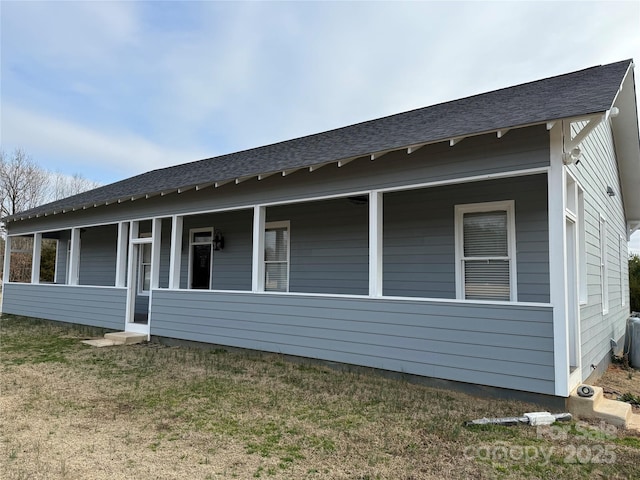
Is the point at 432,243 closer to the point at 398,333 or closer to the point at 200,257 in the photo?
the point at 398,333

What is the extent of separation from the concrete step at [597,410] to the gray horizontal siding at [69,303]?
8.54m

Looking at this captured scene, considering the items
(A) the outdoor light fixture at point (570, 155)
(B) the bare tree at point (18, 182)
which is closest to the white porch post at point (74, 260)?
(A) the outdoor light fixture at point (570, 155)

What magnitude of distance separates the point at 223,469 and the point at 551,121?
13.6 feet

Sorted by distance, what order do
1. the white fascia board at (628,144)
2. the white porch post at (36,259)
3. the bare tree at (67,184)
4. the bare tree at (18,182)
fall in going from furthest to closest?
the bare tree at (67,184), the bare tree at (18,182), the white porch post at (36,259), the white fascia board at (628,144)

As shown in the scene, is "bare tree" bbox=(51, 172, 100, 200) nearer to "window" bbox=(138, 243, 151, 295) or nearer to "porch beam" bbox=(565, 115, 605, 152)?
"window" bbox=(138, 243, 151, 295)

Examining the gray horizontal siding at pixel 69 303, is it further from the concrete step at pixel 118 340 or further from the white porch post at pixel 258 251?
the white porch post at pixel 258 251

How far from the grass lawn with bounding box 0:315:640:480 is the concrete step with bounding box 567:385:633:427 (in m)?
0.19

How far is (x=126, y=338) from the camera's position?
8.46 meters

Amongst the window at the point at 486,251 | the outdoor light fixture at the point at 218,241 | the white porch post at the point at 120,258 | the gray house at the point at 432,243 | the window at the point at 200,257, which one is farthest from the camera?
the window at the point at 200,257

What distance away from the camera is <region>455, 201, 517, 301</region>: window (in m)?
5.73

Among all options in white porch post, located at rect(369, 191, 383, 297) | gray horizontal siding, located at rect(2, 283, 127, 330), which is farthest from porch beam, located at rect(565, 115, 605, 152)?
gray horizontal siding, located at rect(2, 283, 127, 330)

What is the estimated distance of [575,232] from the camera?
17.4 ft

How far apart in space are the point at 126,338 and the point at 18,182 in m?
26.3

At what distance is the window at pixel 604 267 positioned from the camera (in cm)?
723
